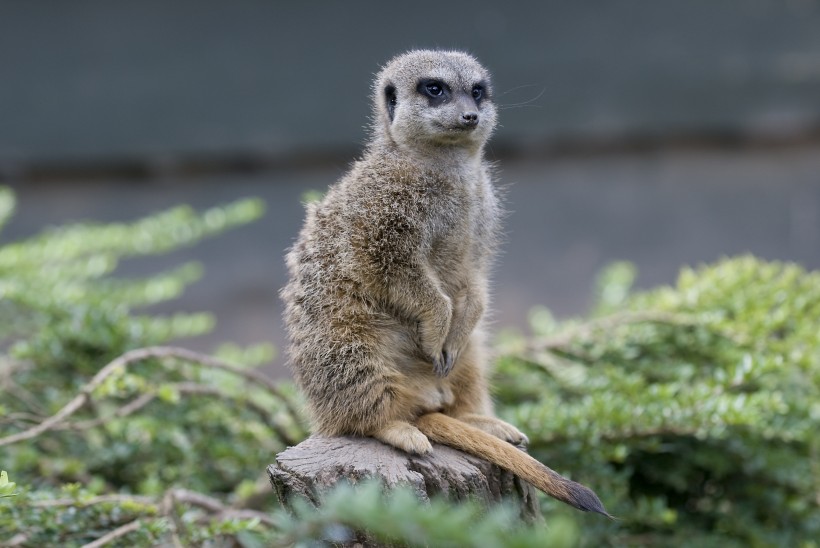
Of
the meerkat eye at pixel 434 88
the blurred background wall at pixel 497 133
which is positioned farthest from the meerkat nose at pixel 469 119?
the blurred background wall at pixel 497 133

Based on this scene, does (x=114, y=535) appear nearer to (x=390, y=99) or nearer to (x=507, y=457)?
(x=507, y=457)

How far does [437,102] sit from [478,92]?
5.6 inches

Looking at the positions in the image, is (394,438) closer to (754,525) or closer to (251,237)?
(754,525)

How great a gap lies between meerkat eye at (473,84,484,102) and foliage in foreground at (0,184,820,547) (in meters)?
0.88

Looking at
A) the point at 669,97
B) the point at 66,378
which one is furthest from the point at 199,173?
the point at 66,378

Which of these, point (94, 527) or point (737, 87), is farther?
point (737, 87)

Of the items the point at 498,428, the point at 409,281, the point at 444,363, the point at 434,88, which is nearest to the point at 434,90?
the point at 434,88

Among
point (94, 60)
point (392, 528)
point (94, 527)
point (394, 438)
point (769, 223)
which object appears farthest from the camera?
point (769, 223)

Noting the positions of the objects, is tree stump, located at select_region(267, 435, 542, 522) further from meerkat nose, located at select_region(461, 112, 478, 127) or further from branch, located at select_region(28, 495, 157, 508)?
meerkat nose, located at select_region(461, 112, 478, 127)

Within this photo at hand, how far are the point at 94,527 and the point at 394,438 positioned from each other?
2.55 ft

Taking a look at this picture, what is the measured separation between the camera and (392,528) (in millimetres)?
877

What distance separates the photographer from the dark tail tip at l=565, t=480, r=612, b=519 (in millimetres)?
1626

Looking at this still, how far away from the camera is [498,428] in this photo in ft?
6.56

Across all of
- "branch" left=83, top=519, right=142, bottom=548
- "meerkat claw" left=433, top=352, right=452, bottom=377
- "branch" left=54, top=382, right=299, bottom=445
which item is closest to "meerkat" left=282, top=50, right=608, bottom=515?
"meerkat claw" left=433, top=352, right=452, bottom=377
